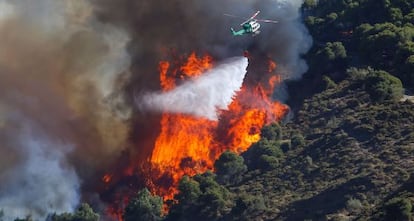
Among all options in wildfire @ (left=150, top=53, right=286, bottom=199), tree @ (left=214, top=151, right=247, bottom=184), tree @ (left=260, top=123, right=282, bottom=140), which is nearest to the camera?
tree @ (left=214, top=151, right=247, bottom=184)

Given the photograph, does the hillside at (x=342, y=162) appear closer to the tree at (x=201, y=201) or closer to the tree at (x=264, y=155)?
the tree at (x=264, y=155)

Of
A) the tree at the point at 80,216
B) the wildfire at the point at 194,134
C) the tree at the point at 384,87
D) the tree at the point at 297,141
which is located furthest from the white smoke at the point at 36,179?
the tree at the point at 384,87

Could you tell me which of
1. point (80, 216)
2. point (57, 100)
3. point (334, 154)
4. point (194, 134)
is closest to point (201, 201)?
point (80, 216)

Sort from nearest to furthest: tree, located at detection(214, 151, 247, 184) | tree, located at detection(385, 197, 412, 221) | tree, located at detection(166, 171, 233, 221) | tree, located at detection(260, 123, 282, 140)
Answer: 1. tree, located at detection(385, 197, 412, 221)
2. tree, located at detection(166, 171, 233, 221)
3. tree, located at detection(214, 151, 247, 184)
4. tree, located at detection(260, 123, 282, 140)

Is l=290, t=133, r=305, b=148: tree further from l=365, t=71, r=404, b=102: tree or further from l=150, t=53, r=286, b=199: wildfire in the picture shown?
l=365, t=71, r=404, b=102: tree

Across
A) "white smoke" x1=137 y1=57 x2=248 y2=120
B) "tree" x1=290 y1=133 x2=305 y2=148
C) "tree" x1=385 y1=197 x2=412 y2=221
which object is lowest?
"tree" x1=385 y1=197 x2=412 y2=221

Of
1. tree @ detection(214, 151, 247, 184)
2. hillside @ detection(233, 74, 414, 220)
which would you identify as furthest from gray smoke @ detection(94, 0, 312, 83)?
tree @ detection(214, 151, 247, 184)
